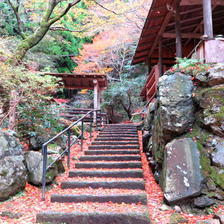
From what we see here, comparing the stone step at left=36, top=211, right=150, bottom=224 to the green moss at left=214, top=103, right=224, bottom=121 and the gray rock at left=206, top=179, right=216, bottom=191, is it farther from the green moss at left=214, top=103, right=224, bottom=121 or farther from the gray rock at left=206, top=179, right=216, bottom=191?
the green moss at left=214, top=103, right=224, bottom=121

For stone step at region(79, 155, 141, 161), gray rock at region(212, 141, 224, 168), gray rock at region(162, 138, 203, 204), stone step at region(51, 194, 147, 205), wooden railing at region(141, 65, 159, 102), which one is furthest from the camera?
wooden railing at region(141, 65, 159, 102)

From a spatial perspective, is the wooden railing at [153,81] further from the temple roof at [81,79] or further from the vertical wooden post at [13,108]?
the vertical wooden post at [13,108]

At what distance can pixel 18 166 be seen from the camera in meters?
3.59

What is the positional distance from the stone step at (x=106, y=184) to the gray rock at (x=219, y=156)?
4.66 feet

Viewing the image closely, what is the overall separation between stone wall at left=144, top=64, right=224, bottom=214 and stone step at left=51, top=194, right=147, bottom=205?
47 centimetres

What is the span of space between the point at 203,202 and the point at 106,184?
5.90ft

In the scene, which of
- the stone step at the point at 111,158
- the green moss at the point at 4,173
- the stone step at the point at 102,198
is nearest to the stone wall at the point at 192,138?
the stone step at the point at 102,198

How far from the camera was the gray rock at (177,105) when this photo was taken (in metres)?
3.77

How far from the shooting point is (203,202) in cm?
309

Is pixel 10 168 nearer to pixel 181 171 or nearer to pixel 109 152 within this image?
pixel 109 152

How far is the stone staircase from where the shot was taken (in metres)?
2.90

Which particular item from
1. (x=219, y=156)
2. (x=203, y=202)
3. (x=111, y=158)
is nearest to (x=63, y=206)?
(x=111, y=158)

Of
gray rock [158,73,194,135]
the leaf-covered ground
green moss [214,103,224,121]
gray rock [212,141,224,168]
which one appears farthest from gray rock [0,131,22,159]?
green moss [214,103,224,121]

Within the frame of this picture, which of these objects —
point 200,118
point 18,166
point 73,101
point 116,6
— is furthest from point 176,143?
point 73,101
